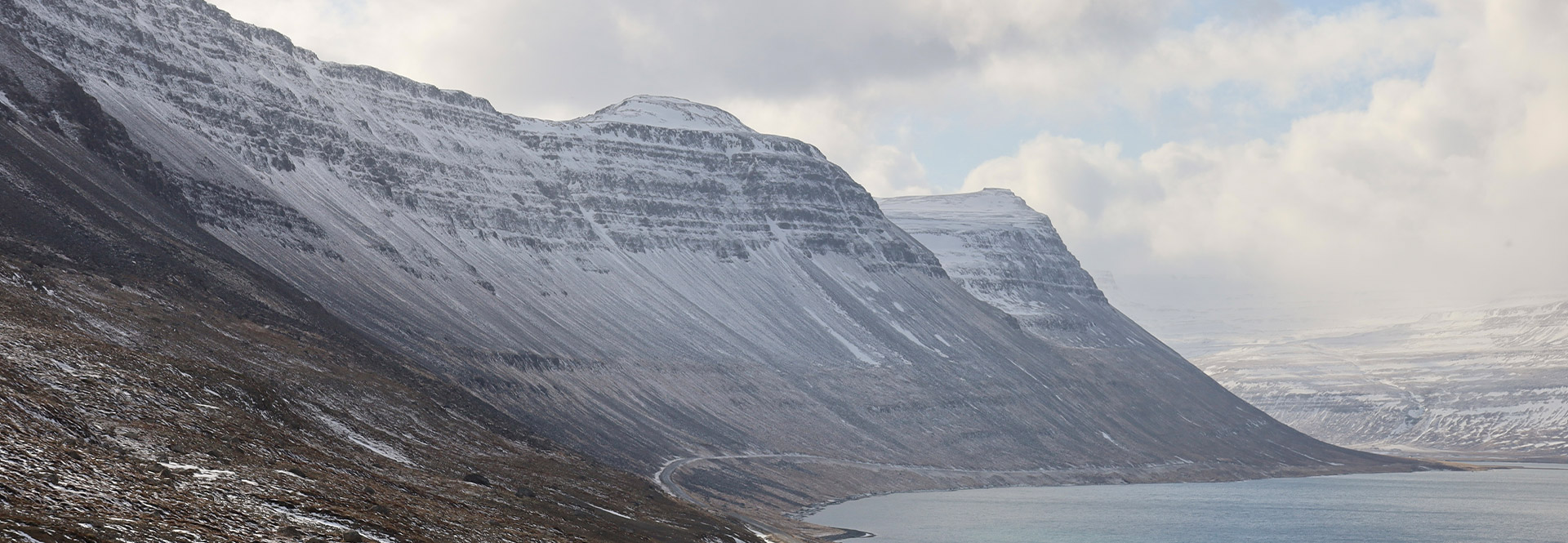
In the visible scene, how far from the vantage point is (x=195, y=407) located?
6284 cm

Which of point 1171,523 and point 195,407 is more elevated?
point 195,407

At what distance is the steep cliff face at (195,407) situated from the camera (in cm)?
4472

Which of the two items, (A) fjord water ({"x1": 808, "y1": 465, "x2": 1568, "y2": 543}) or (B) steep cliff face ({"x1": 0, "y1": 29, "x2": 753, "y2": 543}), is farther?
(A) fjord water ({"x1": 808, "y1": 465, "x2": 1568, "y2": 543})

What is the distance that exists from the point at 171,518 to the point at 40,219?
72475 millimetres

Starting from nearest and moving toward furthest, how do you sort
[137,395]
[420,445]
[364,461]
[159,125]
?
[137,395] → [364,461] → [420,445] → [159,125]

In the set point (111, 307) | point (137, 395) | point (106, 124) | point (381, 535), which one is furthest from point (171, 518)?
point (106, 124)

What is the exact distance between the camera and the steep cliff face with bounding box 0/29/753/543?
4472 cm

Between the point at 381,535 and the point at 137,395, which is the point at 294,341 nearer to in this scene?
the point at 137,395

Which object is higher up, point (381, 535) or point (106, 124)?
point (106, 124)

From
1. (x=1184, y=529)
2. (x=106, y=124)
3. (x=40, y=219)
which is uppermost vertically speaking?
(x=106, y=124)

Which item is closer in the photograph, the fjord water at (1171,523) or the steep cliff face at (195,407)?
the steep cliff face at (195,407)

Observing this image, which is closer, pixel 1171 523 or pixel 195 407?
pixel 195 407

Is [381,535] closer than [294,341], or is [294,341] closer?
[381,535]

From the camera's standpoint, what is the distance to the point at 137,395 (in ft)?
196
